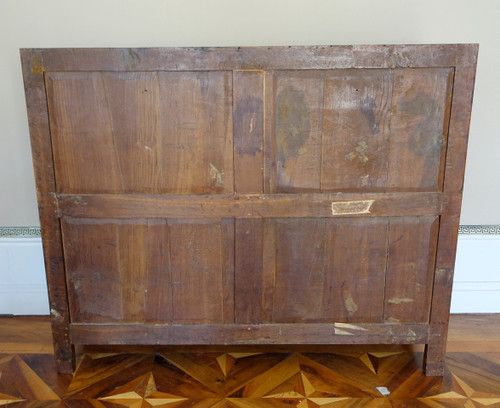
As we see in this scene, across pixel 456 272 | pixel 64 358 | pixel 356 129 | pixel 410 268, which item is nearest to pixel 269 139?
pixel 356 129

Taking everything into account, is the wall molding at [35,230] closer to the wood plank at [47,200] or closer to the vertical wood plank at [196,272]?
the wood plank at [47,200]

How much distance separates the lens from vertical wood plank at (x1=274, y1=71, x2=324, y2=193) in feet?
4.16

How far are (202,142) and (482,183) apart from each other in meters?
1.28

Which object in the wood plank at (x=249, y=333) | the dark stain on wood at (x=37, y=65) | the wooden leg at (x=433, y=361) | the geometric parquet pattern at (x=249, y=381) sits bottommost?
the geometric parquet pattern at (x=249, y=381)

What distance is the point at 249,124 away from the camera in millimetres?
1290

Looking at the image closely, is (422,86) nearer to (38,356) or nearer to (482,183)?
(482,183)

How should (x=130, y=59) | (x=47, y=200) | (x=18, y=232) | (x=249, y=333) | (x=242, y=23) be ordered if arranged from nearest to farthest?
(x=130, y=59), (x=47, y=200), (x=249, y=333), (x=242, y=23), (x=18, y=232)

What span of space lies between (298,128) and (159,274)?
66cm

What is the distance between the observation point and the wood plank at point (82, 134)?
1275 mm

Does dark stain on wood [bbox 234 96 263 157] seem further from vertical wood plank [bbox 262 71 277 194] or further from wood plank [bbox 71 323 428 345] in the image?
wood plank [bbox 71 323 428 345]

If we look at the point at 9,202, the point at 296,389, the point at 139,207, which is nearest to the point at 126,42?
the point at 139,207

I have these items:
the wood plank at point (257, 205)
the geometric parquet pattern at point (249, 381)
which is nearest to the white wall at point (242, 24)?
the wood plank at point (257, 205)

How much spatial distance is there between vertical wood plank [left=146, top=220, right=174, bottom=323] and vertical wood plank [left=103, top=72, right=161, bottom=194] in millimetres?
137

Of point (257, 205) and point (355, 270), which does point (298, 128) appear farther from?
point (355, 270)
